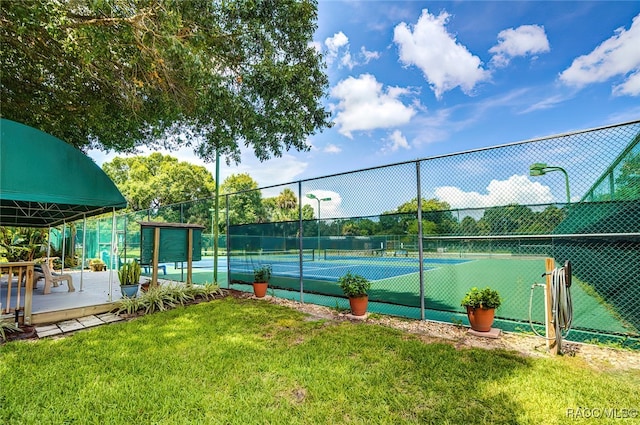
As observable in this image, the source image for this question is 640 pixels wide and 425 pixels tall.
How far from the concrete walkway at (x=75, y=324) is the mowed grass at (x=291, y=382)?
0.60 m

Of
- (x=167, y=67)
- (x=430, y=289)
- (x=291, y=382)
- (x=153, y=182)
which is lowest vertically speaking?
(x=430, y=289)

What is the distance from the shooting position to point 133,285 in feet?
20.8

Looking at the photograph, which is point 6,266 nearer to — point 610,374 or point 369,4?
point 610,374

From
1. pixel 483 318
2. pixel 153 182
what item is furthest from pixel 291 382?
pixel 153 182

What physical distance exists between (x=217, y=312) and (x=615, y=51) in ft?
32.8

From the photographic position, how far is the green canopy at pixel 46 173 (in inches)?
160

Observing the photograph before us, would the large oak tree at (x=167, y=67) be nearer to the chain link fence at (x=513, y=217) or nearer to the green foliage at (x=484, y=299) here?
the chain link fence at (x=513, y=217)

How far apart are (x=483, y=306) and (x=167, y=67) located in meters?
6.32

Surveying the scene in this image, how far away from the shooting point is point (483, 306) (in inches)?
157

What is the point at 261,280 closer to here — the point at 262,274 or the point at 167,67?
the point at 262,274

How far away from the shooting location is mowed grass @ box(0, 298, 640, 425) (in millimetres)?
2275

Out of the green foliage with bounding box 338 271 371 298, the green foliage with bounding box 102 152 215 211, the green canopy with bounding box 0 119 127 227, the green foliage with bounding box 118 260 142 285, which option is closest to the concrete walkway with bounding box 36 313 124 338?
the green foliage with bounding box 118 260 142 285

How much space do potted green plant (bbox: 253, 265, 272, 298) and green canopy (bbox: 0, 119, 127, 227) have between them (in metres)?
3.13

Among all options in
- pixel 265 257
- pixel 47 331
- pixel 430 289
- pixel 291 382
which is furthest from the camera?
pixel 430 289
